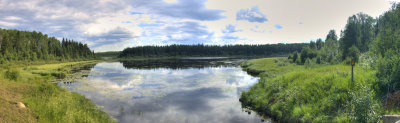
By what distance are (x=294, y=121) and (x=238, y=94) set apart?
11.3 m

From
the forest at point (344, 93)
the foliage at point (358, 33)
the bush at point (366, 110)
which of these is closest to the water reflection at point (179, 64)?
the foliage at point (358, 33)

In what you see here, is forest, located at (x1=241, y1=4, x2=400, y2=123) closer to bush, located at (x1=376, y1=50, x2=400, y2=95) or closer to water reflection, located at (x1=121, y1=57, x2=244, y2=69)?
bush, located at (x1=376, y1=50, x2=400, y2=95)

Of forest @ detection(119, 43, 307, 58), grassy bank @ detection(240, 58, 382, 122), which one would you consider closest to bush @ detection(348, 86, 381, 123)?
grassy bank @ detection(240, 58, 382, 122)

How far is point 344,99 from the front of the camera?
1424cm

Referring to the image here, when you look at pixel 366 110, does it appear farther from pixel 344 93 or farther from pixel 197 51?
pixel 197 51

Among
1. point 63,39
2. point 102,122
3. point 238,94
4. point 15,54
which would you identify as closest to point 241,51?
point 63,39

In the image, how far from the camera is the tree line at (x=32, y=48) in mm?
76688

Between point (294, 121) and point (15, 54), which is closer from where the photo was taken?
point (294, 121)

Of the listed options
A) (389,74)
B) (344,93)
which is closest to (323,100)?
(344,93)

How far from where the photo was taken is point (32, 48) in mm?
93438

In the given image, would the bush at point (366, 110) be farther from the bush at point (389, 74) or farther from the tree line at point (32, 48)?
the tree line at point (32, 48)

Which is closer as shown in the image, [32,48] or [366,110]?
[366,110]

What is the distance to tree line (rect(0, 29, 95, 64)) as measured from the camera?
76688 mm

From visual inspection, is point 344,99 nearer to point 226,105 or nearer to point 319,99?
point 319,99
